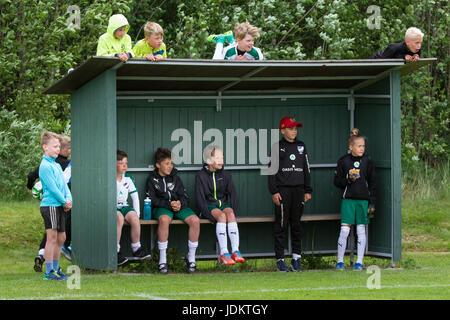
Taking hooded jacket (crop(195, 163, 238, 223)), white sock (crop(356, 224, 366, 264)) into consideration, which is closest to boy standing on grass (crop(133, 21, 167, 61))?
hooded jacket (crop(195, 163, 238, 223))

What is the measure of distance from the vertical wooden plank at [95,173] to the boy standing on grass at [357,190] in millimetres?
3057

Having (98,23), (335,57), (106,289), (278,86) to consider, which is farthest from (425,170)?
(106,289)

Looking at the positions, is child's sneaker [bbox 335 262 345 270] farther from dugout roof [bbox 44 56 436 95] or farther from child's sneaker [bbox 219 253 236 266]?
dugout roof [bbox 44 56 436 95]

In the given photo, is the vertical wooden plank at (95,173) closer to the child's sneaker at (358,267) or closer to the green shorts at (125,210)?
the green shorts at (125,210)

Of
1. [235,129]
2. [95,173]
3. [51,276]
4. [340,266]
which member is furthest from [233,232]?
[51,276]

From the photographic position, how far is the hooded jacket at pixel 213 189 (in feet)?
39.7

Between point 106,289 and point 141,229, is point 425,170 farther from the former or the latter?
point 106,289

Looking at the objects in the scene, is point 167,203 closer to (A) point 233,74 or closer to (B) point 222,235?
A: (B) point 222,235

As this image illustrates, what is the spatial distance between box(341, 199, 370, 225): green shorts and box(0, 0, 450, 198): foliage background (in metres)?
7.84

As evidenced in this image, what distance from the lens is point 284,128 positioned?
12172 mm

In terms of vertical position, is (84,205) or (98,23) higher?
(98,23)

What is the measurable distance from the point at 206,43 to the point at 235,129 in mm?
8385

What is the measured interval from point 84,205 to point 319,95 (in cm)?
371

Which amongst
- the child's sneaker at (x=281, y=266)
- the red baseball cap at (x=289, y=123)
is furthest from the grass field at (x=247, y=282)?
the red baseball cap at (x=289, y=123)
